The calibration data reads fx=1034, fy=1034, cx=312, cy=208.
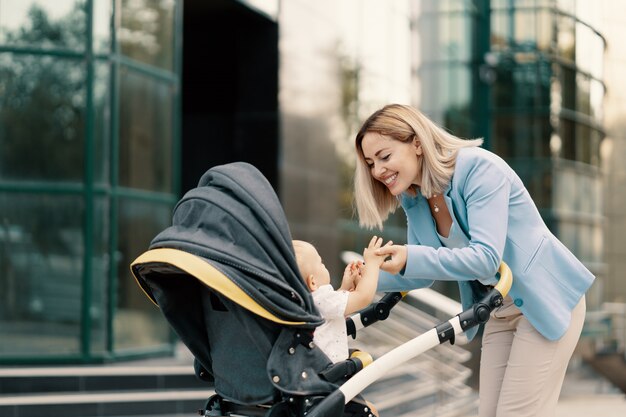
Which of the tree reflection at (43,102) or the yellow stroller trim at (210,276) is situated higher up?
the tree reflection at (43,102)

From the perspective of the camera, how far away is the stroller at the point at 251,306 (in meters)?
3.31

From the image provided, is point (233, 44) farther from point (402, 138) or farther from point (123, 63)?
point (402, 138)

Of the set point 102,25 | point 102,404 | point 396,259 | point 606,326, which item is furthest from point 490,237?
point 606,326

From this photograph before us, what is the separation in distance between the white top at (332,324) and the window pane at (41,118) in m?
7.69

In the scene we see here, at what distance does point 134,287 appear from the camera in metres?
11.5

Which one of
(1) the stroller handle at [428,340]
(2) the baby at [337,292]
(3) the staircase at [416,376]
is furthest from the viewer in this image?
(3) the staircase at [416,376]

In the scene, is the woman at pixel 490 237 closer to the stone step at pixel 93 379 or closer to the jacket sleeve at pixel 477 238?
the jacket sleeve at pixel 477 238

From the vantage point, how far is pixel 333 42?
647 inches

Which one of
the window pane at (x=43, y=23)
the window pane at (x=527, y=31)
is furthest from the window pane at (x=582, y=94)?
the window pane at (x=43, y=23)

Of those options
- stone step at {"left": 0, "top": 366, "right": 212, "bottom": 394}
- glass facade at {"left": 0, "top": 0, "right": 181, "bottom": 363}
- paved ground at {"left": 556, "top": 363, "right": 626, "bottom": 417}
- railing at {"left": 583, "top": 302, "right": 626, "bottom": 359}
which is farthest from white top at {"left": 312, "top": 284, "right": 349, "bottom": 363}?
railing at {"left": 583, "top": 302, "right": 626, "bottom": 359}

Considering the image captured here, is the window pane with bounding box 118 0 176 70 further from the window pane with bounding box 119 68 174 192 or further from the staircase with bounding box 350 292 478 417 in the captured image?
the staircase with bounding box 350 292 478 417

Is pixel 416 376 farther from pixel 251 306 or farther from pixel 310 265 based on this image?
pixel 251 306

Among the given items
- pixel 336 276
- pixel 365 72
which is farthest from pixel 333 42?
pixel 336 276

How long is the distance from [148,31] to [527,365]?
9012mm
